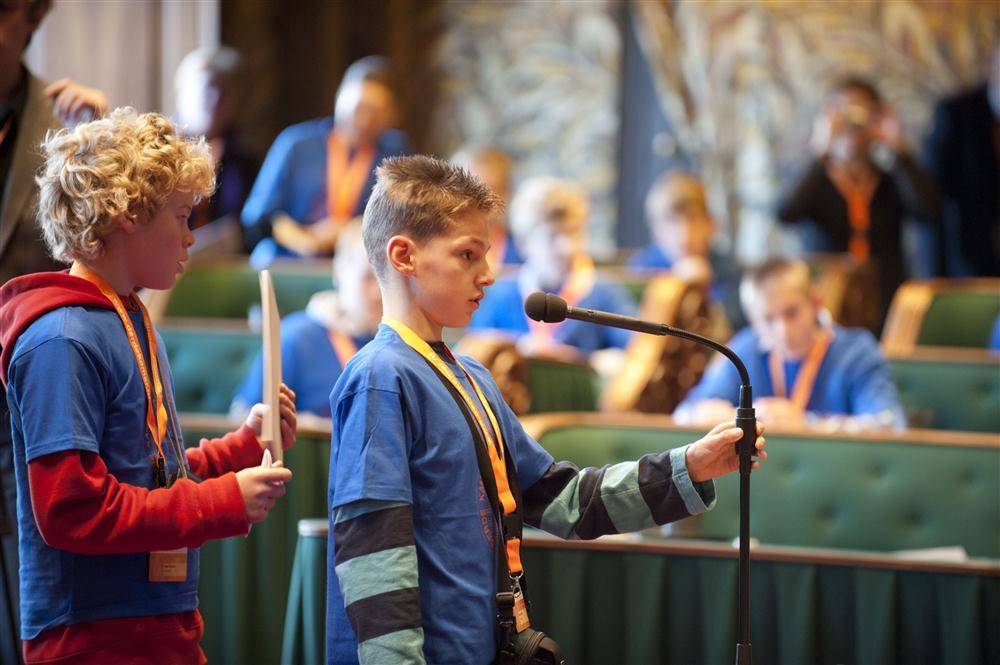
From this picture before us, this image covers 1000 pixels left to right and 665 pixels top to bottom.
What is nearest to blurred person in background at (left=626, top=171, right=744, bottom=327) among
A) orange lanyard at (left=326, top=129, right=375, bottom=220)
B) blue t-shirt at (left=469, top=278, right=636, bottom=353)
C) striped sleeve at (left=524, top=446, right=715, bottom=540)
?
blue t-shirt at (left=469, top=278, right=636, bottom=353)

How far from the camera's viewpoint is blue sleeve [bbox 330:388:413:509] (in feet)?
6.27

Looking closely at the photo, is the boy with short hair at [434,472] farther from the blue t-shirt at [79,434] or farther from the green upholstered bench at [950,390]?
the green upholstered bench at [950,390]

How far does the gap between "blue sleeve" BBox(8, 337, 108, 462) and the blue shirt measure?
5771 millimetres

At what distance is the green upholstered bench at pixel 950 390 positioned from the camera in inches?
227

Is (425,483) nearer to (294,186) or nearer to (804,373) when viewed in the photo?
(804,373)

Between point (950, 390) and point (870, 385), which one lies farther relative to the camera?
point (950, 390)

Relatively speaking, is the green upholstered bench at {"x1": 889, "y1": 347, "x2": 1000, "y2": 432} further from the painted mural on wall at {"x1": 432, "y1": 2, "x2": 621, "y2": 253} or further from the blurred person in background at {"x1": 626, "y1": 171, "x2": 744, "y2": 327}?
the painted mural on wall at {"x1": 432, "y1": 2, "x2": 621, "y2": 253}

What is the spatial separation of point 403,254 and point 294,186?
581cm

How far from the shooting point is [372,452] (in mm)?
1929

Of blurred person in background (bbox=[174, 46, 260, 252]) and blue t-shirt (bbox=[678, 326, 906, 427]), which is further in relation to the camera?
blurred person in background (bbox=[174, 46, 260, 252])

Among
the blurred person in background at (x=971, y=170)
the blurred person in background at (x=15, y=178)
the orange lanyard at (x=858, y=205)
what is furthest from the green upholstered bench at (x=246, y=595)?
the blurred person in background at (x=971, y=170)

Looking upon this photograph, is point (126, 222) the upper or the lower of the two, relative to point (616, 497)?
upper

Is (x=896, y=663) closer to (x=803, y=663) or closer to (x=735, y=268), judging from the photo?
(x=803, y=663)

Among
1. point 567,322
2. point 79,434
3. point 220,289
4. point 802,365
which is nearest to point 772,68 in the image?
point 567,322
